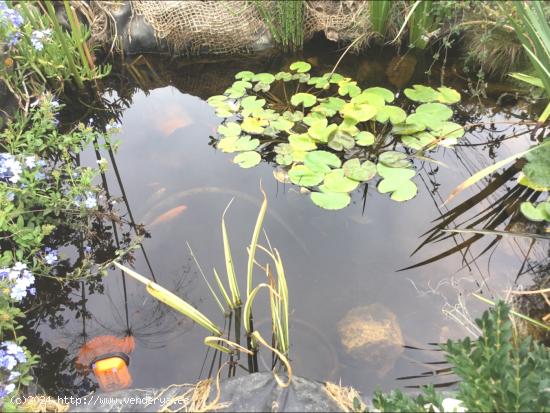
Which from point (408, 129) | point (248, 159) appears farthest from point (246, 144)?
point (408, 129)

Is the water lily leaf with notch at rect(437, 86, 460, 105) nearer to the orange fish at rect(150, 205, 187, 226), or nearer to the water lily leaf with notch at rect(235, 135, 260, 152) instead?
the water lily leaf with notch at rect(235, 135, 260, 152)

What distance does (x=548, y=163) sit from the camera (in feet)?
6.88

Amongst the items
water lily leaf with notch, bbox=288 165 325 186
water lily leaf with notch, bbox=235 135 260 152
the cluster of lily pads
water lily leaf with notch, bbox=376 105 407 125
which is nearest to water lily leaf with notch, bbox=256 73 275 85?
the cluster of lily pads

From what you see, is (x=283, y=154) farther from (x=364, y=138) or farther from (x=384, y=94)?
(x=384, y=94)

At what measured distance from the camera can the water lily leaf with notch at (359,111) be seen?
2500 millimetres

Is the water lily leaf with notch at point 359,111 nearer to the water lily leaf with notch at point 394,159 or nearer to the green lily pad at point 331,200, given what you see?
the water lily leaf with notch at point 394,159

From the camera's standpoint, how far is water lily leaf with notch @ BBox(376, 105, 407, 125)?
2551 millimetres

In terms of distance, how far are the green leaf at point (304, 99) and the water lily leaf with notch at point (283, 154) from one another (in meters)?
0.36

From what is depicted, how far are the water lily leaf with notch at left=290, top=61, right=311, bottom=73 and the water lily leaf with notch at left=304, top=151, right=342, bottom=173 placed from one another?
0.90 m

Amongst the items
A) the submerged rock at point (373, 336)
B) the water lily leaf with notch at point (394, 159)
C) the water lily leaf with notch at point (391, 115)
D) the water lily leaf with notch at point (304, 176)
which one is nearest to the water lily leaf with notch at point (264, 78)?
the water lily leaf with notch at point (391, 115)

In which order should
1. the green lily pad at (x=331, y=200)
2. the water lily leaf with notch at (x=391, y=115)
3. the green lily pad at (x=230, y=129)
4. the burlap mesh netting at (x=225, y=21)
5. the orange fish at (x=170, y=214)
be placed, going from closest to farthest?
the green lily pad at (x=331, y=200)
the orange fish at (x=170, y=214)
the water lily leaf with notch at (x=391, y=115)
the green lily pad at (x=230, y=129)
the burlap mesh netting at (x=225, y=21)

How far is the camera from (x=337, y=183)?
7.47 ft

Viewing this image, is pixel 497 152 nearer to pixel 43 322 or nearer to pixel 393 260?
pixel 393 260

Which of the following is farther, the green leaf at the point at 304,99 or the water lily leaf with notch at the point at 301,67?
the water lily leaf with notch at the point at 301,67
